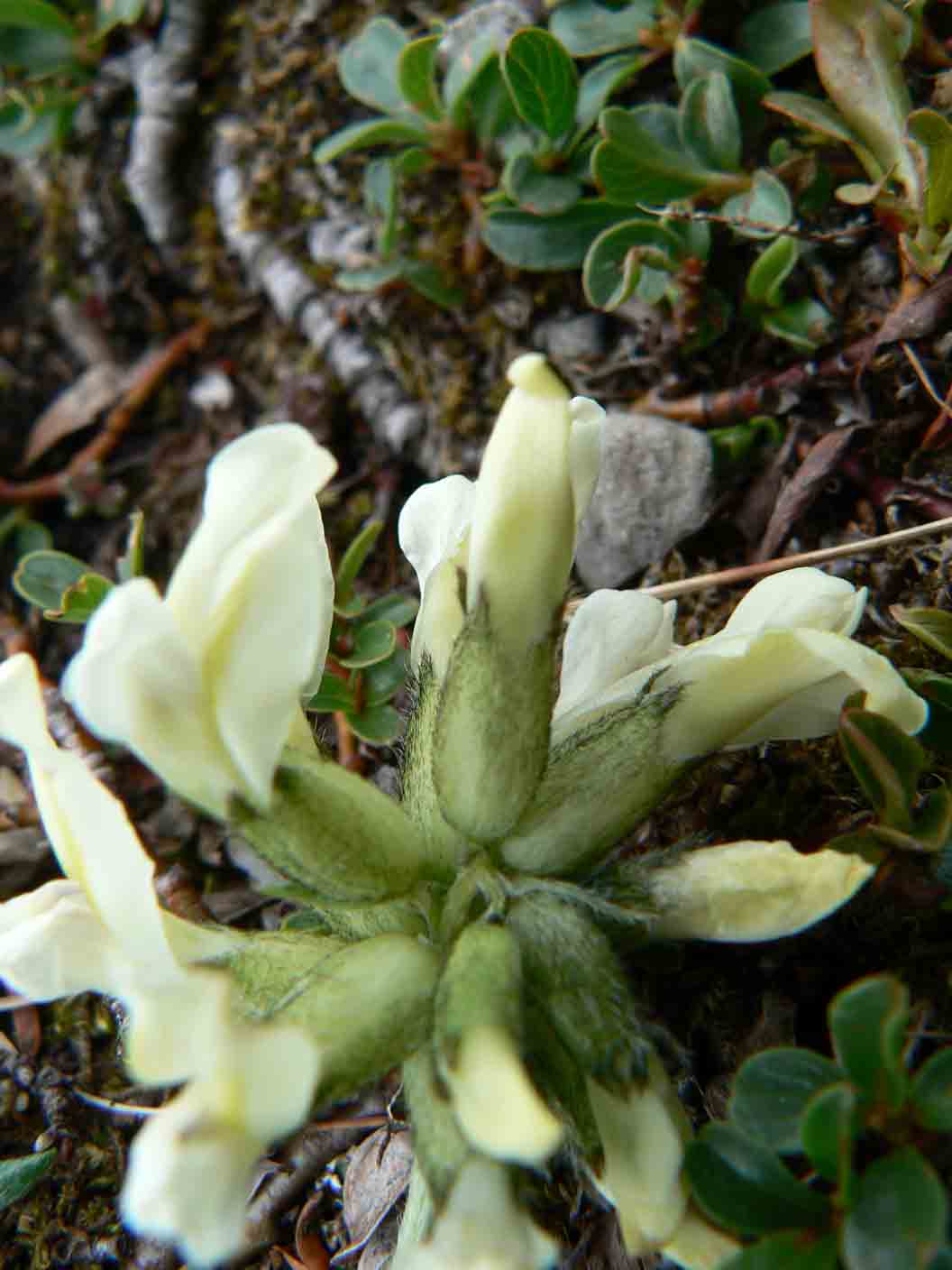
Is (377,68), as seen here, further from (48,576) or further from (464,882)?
(464,882)

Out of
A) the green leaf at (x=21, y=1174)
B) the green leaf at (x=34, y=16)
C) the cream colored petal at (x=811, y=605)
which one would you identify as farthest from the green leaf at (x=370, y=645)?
the green leaf at (x=34, y=16)

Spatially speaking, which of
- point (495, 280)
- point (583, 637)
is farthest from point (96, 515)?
point (583, 637)

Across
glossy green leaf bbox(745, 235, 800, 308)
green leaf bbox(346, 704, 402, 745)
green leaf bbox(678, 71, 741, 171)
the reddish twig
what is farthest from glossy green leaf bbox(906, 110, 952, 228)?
the reddish twig

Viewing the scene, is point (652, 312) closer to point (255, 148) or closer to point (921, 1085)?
point (255, 148)

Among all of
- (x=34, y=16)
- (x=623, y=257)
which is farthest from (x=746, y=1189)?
(x=34, y=16)

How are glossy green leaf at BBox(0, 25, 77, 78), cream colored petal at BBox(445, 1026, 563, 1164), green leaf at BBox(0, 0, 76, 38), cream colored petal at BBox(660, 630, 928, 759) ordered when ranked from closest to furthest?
1. cream colored petal at BBox(445, 1026, 563, 1164)
2. cream colored petal at BBox(660, 630, 928, 759)
3. green leaf at BBox(0, 0, 76, 38)
4. glossy green leaf at BBox(0, 25, 77, 78)

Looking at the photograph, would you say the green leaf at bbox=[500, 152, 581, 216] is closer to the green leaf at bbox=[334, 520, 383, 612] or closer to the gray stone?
the gray stone
